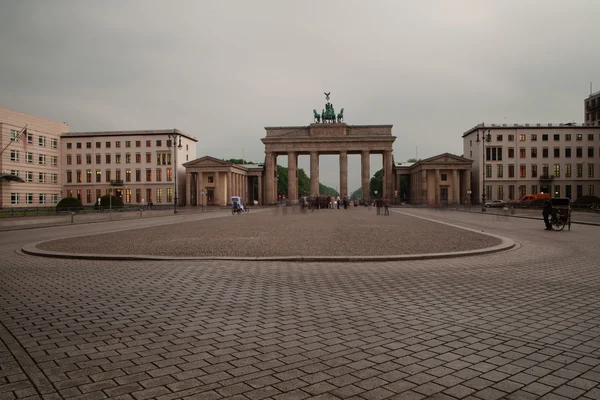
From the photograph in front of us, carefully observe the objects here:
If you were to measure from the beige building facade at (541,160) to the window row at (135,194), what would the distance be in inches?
2633

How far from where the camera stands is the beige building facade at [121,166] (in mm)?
91188

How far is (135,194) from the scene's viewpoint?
3647 inches

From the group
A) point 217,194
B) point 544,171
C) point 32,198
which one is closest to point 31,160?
point 32,198

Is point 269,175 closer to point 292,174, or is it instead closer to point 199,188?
point 292,174

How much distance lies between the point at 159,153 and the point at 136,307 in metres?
90.0

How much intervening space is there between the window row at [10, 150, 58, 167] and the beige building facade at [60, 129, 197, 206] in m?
4.14

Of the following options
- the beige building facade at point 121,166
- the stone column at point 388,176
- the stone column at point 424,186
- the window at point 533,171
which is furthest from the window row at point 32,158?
the window at point 533,171

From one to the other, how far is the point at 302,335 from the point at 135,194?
94.8 m

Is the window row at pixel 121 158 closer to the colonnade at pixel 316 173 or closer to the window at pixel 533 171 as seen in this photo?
the colonnade at pixel 316 173

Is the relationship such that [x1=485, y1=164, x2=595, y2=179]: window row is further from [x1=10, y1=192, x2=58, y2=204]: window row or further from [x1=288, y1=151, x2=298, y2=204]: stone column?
[x1=10, y1=192, x2=58, y2=204]: window row

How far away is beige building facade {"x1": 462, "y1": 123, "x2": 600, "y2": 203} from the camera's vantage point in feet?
279

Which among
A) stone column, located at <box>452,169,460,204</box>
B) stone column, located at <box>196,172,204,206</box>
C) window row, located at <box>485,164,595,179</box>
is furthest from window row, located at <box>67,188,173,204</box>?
window row, located at <box>485,164,595,179</box>

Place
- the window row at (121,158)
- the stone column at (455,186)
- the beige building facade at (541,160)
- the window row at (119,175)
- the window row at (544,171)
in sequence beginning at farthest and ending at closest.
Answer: the window row at (119,175) → the window row at (121,158) → the stone column at (455,186) → the window row at (544,171) → the beige building facade at (541,160)

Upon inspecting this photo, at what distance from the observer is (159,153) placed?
91.2 m
